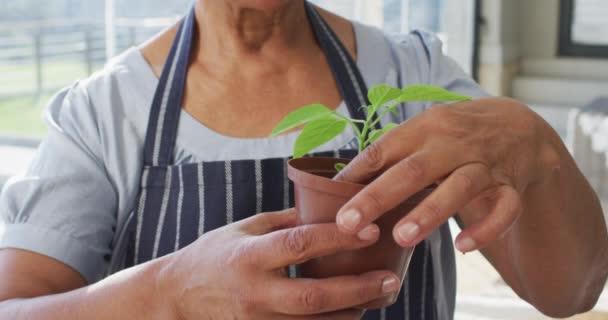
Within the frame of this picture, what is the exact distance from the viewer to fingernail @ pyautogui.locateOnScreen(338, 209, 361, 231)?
25.5 inches

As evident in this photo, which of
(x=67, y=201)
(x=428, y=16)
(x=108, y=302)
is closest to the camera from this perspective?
(x=108, y=302)

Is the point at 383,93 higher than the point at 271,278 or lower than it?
higher

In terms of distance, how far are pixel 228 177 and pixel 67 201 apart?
0.67ft

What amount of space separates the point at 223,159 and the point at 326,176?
0.40 m

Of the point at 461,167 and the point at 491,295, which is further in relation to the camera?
the point at 491,295

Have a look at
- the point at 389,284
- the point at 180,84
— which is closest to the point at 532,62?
the point at 180,84

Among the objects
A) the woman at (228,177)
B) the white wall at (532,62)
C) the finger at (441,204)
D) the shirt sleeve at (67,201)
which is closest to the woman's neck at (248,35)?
the woman at (228,177)

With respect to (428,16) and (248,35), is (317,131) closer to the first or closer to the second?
(248,35)

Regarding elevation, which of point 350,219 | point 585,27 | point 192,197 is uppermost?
point 350,219

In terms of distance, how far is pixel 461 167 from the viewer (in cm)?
71

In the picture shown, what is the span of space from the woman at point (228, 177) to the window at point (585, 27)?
4992 millimetres

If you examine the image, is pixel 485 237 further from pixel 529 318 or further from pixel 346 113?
pixel 529 318

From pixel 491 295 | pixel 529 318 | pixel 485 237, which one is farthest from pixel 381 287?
pixel 491 295

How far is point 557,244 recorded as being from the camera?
37.4 inches
